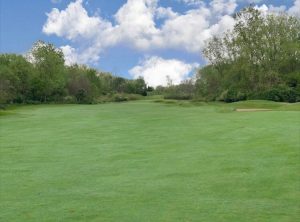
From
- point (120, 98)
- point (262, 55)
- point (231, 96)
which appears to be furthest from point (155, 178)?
point (120, 98)

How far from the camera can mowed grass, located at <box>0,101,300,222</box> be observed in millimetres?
5609

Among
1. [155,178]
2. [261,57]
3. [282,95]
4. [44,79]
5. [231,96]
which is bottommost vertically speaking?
[155,178]

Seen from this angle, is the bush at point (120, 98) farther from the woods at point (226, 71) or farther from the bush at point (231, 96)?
the bush at point (231, 96)

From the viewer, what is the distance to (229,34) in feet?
179

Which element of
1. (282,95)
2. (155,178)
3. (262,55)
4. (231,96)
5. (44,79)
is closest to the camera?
(155,178)

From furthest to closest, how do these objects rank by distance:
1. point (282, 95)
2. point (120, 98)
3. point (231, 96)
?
point (120, 98) < point (231, 96) < point (282, 95)

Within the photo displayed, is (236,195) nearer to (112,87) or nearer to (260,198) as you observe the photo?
(260,198)

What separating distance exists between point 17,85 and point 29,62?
6.07 m

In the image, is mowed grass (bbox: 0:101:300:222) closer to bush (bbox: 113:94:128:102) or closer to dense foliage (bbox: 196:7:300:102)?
dense foliage (bbox: 196:7:300:102)

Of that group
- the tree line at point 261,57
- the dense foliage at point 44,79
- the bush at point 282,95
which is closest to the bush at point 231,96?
the tree line at point 261,57

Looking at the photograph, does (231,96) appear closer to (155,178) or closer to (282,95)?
(282,95)

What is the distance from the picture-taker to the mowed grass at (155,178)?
18.4 ft

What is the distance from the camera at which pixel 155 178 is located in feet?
24.6

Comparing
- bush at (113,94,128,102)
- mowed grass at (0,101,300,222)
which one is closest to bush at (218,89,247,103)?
bush at (113,94,128,102)
